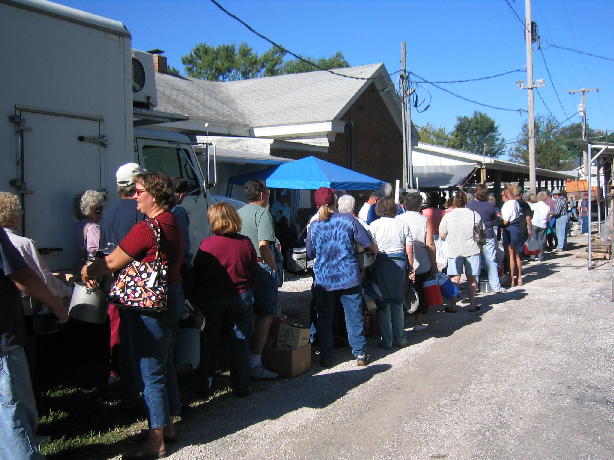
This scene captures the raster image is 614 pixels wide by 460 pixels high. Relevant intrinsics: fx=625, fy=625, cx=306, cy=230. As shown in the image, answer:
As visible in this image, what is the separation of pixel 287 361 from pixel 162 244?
8.18 ft

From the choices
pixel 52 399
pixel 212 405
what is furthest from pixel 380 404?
pixel 52 399

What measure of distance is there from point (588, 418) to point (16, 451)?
13.8ft

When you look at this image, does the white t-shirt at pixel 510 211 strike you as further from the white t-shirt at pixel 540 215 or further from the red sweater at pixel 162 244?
the red sweater at pixel 162 244

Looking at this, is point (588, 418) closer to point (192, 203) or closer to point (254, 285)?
point (254, 285)

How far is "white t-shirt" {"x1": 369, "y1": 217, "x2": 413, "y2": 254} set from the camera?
24.2 feet

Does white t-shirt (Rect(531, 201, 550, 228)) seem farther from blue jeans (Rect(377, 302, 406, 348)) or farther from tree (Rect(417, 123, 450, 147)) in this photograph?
tree (Rect(417, 123, 450, 147))

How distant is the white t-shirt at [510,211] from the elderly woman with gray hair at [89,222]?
8.60 m

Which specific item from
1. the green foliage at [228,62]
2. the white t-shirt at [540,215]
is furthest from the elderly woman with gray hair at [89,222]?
the green foliage at [228,62]

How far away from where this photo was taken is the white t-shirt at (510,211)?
12.2 m

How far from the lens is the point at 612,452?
436 cm

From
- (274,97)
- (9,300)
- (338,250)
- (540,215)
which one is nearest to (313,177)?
(540,215)

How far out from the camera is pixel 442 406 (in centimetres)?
538

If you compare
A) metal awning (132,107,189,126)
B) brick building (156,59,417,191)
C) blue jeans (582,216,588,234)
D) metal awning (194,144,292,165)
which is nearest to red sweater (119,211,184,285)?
metal awning (132,107,189,126)

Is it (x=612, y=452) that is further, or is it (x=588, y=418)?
(x=588, y=418)
